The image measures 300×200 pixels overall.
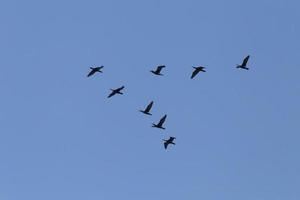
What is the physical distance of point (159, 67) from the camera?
188000 mm

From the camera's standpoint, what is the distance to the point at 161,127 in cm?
19112

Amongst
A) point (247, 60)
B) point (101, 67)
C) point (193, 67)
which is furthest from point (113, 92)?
point (247, 60)

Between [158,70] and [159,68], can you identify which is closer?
[158,70]

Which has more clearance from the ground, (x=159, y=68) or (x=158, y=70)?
(x=159, y=68)

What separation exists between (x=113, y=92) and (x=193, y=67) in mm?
18297

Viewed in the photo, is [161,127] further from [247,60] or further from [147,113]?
[247,60]

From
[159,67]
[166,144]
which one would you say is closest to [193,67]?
[159,67]

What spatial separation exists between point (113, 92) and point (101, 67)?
19.8 feet

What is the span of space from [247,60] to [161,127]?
2396 cm

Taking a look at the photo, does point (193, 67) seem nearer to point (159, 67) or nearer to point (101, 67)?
point (159, 67)

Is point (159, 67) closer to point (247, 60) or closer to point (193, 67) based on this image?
point (193, 67)

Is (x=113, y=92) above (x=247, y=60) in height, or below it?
below

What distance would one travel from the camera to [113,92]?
191 metres

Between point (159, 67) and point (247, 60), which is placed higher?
point (247, 60)
